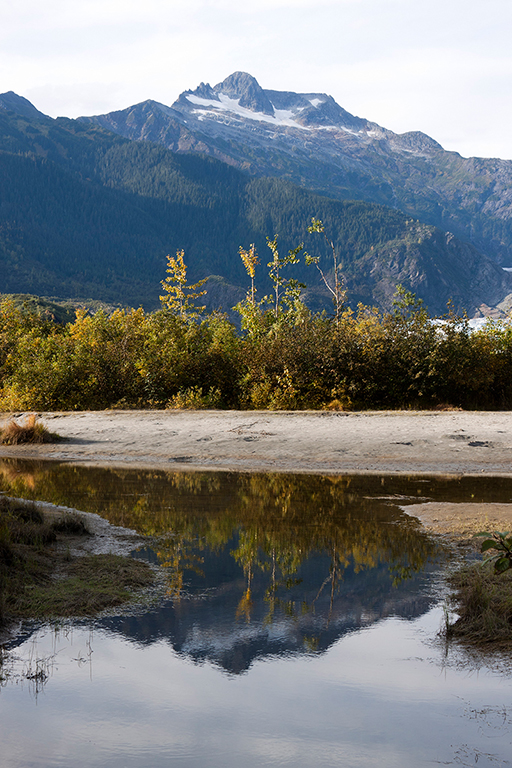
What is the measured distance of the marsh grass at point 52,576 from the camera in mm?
7207

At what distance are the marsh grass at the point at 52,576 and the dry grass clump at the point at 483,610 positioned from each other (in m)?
3.34

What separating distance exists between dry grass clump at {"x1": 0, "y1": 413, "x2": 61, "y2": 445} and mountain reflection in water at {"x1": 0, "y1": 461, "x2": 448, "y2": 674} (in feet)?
15.6

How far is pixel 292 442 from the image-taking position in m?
19.2

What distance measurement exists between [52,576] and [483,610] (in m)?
4.58

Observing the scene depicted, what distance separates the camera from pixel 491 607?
6855mm

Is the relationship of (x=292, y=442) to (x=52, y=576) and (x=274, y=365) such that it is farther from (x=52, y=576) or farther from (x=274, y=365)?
(x=52, y=576)

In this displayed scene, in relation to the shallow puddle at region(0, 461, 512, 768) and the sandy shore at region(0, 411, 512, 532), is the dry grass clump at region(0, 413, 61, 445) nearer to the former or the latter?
the sandy shore at region(0, 411, 512, 532)

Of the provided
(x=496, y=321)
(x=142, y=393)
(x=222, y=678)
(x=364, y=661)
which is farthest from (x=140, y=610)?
(x=496, y=321)

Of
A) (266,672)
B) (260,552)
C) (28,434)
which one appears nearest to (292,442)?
(28,434)

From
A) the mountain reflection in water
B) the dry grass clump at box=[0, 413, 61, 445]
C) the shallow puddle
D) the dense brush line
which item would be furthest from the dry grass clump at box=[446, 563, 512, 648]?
the dense brush line

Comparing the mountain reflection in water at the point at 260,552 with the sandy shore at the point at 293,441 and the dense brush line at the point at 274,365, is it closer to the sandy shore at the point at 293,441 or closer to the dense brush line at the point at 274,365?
the sandy shore at the point at 293,441

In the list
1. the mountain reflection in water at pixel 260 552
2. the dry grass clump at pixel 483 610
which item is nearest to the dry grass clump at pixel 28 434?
the mountain reflection in water at pixel 260 552

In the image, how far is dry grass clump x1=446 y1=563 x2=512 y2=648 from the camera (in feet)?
A: 21.2

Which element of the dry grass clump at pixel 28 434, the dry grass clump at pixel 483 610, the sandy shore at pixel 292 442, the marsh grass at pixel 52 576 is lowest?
the dry grass clump at pixel 28 434
